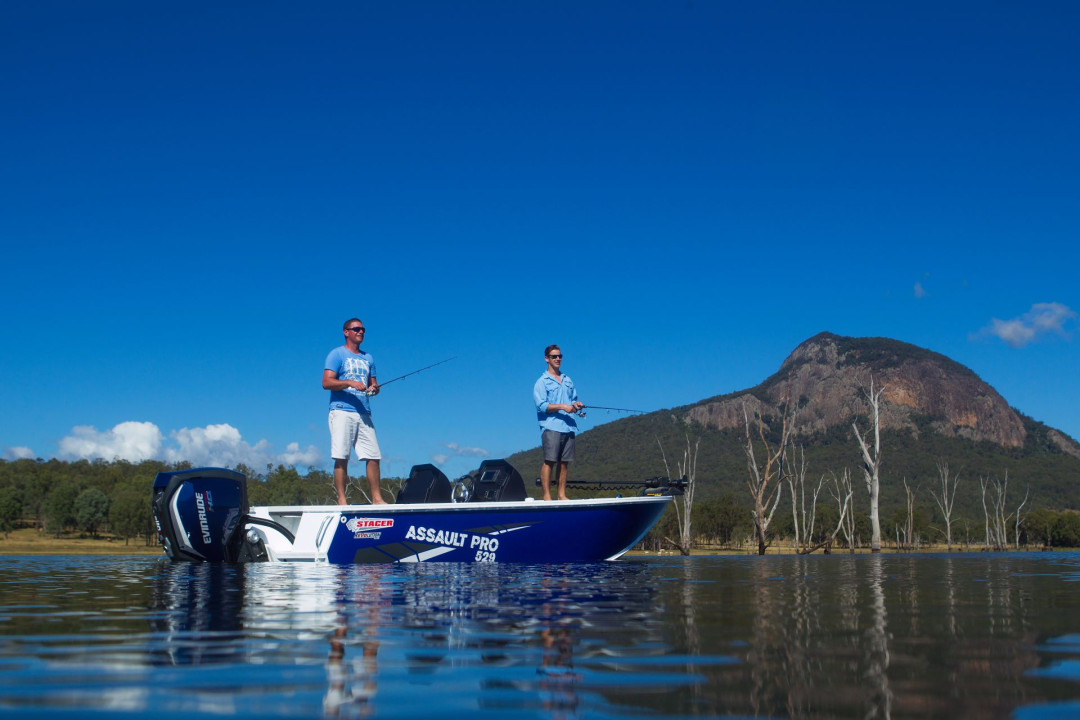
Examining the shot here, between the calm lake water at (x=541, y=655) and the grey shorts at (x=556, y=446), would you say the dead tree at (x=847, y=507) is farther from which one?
the calm lake water at (x=541, y=655)

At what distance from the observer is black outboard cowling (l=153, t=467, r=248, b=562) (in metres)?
9.29

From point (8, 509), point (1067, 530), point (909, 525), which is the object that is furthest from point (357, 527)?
point (8, 509)

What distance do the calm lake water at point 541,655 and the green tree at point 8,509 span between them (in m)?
109

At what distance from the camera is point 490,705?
6.51 feet

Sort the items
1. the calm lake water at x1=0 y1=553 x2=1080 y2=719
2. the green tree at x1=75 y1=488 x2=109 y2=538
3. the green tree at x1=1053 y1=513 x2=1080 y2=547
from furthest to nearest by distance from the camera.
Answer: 1. the green tree at x1=75 y1=488 x2=109 y2=538
2. the green tree at x1=1053 y1=513 x2=1080 y2=547
3. the calm lake water at x1=0 y1=553 x2=1080 y2=719

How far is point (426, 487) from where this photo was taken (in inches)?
402

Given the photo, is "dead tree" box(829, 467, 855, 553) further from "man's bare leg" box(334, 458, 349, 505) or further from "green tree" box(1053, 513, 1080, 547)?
"man's bare leg" box(334, 458, 349, 505)

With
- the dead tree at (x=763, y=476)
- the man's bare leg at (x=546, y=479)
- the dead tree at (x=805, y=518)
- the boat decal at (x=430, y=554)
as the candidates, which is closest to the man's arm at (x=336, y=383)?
the boat decal at (x=430, y=554)

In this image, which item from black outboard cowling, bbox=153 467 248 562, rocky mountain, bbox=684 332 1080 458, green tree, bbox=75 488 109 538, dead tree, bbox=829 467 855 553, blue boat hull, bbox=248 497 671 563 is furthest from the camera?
rocky mountain, bbox=684 332 1080 458

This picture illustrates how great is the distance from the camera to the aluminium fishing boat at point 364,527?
9.34m

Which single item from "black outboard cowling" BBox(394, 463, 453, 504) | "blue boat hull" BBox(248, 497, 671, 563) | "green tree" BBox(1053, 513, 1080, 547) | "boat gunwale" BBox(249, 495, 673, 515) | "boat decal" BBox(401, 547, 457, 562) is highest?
"black outboard cowling" BBox(394, 463, 453, 504)

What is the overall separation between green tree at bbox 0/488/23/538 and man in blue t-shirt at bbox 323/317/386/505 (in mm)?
105245

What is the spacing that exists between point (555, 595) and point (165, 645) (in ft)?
8.31

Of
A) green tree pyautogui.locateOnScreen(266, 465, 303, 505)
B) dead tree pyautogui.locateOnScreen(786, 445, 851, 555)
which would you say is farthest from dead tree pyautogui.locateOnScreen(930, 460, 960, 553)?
green tree pyautogui.locateOnScreen(266, 465, 303, 505)
